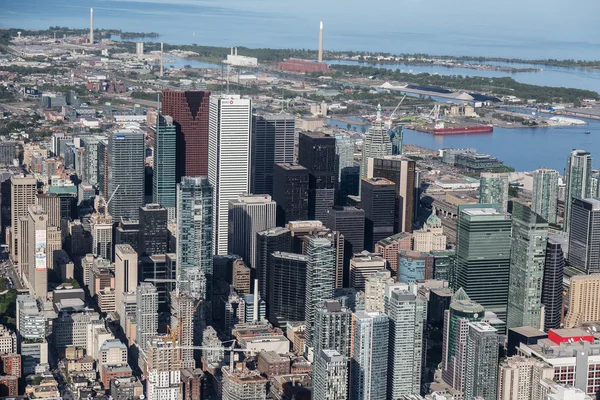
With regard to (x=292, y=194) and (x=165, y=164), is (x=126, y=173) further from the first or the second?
(x=292, y=194)

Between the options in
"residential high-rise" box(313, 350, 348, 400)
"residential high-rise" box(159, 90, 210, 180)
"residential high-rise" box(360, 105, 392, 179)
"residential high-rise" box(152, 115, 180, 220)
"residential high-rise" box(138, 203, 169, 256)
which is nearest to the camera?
"residential high-rise" box(313, 350, 348, 400)

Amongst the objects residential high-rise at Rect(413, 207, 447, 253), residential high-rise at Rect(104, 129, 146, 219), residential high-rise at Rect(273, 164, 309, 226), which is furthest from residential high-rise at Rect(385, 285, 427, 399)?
residential high-rise at Rect(104, 129, 146, 219)

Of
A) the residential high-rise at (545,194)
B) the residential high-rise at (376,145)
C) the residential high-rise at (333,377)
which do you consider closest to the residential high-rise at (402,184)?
the residential high-rise at (376,145)

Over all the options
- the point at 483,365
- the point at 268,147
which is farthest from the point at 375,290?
the point at 268,147

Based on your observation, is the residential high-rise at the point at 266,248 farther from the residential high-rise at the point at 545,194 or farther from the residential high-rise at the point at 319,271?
the residential high-rise at the point at 545,194

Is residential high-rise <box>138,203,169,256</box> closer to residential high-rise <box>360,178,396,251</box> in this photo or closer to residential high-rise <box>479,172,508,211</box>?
residential high-rise <box>360,178,396,251</box>
